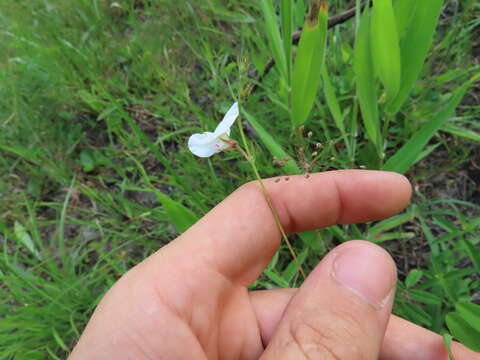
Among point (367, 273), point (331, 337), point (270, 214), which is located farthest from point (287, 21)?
point (331, 337)

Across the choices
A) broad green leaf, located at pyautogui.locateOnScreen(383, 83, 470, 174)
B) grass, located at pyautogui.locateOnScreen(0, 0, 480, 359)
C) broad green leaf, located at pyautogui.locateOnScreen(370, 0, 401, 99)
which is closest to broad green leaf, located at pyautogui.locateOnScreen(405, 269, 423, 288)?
grass, located at pyautogui.locateOnScreen(0, 0, 480, 359)

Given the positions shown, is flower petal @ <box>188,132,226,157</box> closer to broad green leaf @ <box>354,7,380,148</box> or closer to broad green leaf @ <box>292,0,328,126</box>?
broad green leaf @ <box>292,0,328,126</box>

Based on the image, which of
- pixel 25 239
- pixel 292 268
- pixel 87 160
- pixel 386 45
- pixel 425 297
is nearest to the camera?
pixel 386 45

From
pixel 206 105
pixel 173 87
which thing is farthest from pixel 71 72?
pixel 206 105

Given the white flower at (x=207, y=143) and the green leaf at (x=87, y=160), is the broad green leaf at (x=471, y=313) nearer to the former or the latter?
the white flower at (x=207, y=143)

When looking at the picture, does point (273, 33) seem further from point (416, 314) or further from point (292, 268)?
point (416, 314)

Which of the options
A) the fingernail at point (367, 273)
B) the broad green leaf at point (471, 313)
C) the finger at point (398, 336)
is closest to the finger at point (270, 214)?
the finger at point (398, 336)
